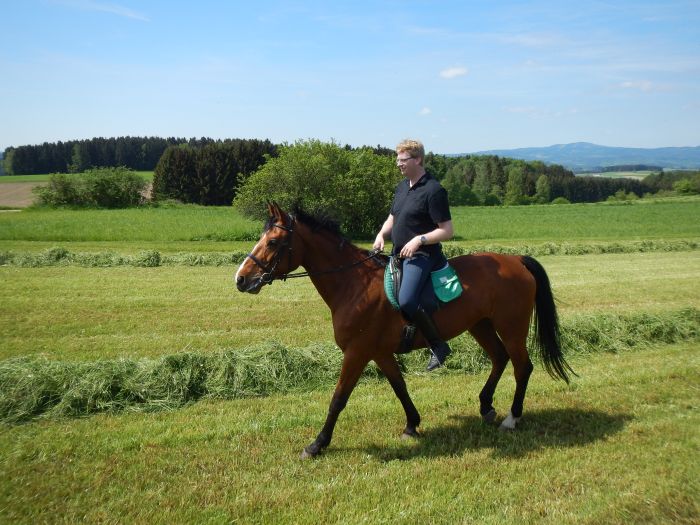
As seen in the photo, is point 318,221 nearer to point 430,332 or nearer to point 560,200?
point 430,332

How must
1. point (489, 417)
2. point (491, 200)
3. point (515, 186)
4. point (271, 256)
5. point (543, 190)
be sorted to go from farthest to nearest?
point (543, 190)
point (515, 186)
point (491, 200)
point (489, 417)
point (271, 256)

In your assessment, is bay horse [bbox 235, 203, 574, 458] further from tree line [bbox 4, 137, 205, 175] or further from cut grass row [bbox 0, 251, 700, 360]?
tree line [bbox 4, 137, 205, 175]

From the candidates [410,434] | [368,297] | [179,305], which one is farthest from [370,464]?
[179,305]

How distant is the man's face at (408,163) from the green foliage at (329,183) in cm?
2891

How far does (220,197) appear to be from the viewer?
225 feet

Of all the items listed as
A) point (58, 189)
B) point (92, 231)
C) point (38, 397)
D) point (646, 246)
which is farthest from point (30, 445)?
point (58, 189)

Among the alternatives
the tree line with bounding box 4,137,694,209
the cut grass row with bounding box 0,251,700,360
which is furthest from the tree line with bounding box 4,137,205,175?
the cut grass row with bounding box 0,251,700,360

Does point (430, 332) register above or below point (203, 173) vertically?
below

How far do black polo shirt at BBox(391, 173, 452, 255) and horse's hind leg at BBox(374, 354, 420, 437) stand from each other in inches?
46.6

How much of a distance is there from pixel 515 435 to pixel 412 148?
3.32 meters

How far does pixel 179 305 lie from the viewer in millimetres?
12875

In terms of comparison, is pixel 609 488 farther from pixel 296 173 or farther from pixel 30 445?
pixel 296 173

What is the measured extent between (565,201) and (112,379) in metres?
94.7

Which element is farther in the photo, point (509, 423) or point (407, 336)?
point (509, 423)
